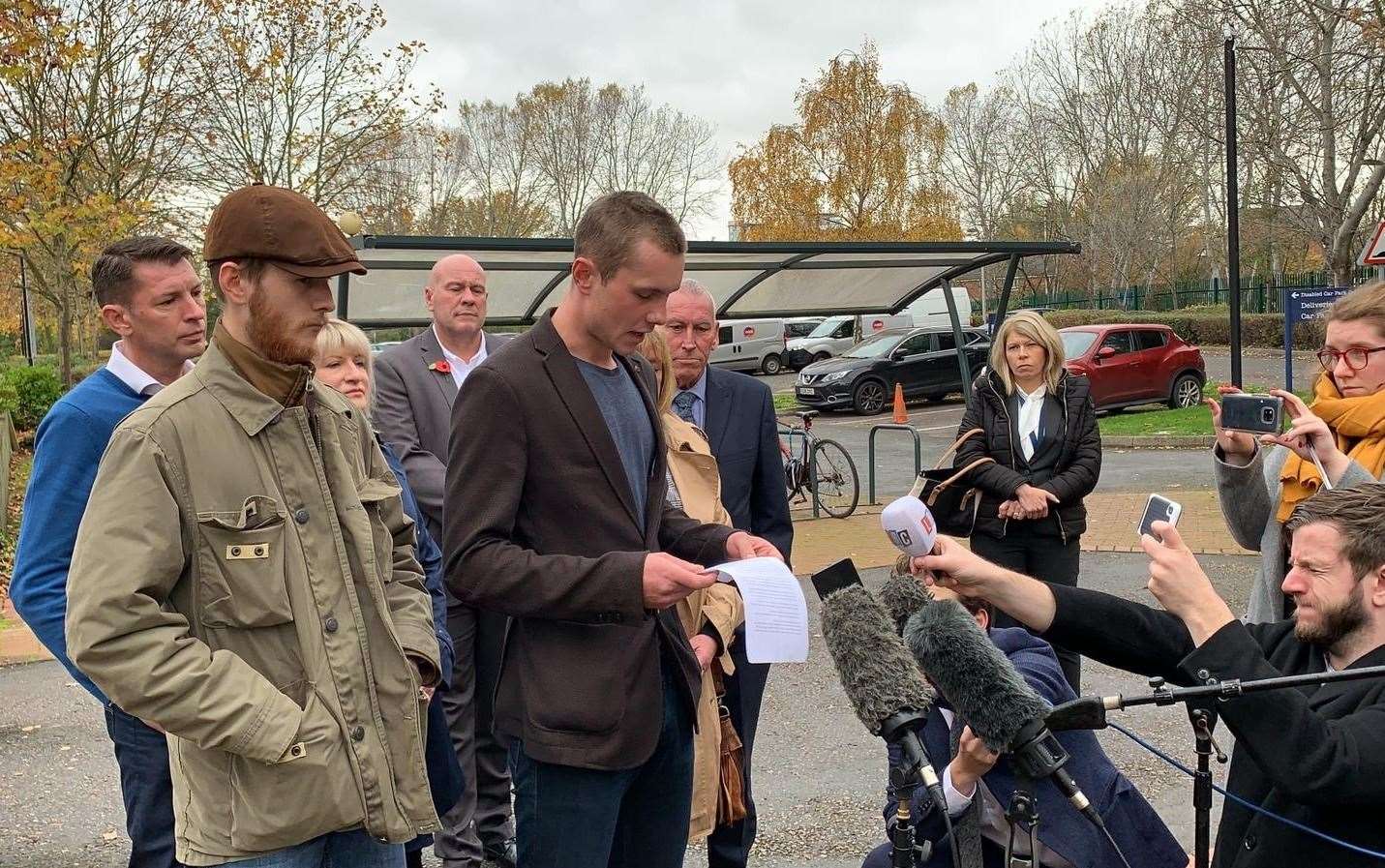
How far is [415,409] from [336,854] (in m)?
2.40

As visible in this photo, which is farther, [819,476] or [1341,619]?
[819,476]

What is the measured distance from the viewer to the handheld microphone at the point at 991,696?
2.08m

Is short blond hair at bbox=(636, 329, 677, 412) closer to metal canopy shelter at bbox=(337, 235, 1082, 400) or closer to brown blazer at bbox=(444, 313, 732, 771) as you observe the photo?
brown blazer at bbox=(444, 313, 732, 771)

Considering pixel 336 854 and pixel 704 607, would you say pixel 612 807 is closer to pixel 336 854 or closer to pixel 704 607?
pixel 336 854

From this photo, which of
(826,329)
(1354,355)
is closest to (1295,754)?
(1354,355)

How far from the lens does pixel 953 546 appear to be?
282 centimetres

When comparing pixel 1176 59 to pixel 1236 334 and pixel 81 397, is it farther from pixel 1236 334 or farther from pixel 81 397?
pixel 81 397

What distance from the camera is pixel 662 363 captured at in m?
3.69

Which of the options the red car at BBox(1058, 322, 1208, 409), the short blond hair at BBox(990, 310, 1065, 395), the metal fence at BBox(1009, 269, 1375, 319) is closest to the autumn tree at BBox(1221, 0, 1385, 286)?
the red car at BBox(1058, 322, 1208, 409)

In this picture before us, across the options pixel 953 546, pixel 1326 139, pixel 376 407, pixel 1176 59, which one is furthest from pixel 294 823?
pixel 1176 59

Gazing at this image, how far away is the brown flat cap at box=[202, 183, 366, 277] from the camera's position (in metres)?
2.16

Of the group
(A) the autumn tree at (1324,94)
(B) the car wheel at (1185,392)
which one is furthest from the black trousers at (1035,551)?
(B) the car wheel at (1185,392)

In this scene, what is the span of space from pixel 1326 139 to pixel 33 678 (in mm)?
20611

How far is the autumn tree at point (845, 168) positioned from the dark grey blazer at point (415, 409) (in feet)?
106
